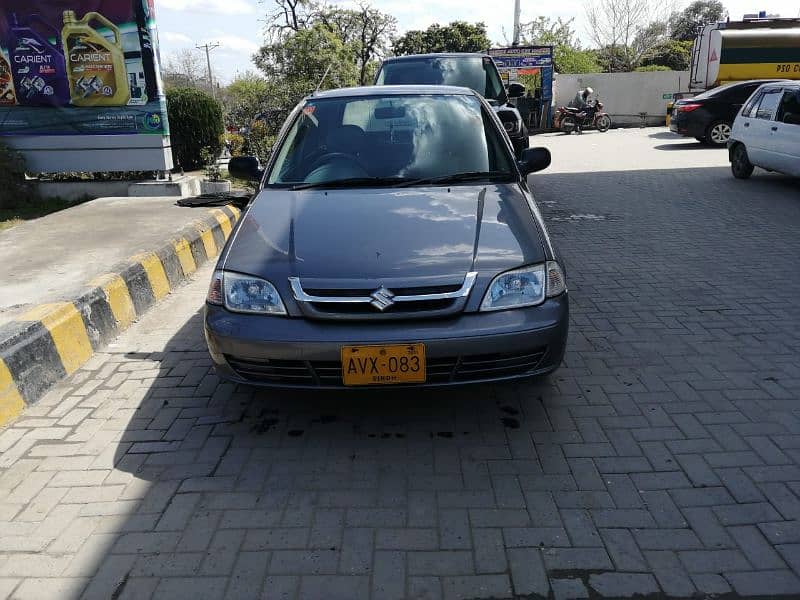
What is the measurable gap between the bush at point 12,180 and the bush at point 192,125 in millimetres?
2167

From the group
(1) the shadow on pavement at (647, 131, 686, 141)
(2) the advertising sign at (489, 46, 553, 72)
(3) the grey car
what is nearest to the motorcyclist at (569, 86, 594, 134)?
(2) the advertising sign at (489, 46, 553, 72)

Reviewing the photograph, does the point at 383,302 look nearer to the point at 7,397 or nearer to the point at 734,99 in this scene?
the point at 7,397

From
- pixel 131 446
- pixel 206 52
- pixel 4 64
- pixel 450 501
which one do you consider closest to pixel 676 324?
pixel 450 501

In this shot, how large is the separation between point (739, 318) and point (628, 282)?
106 cm

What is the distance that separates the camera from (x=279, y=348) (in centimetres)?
302

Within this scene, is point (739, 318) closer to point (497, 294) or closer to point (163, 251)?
point (497, 294)

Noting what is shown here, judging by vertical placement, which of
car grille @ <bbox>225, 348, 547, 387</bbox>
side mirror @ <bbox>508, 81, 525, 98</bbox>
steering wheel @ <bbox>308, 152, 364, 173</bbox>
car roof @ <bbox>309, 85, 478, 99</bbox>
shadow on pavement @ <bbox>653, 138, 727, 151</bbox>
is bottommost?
shadow on pavement @ <bbox>653, 138, 727, 151</bbox>

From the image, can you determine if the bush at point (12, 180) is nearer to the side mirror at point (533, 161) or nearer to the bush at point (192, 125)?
the bush at point (192, 125)

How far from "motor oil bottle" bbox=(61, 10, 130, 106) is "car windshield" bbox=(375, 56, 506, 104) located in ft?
11.4

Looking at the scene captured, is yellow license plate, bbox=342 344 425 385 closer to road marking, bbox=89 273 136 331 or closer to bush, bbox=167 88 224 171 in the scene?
road marking, bbox=89 273 136 331

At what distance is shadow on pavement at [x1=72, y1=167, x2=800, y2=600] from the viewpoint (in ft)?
7.88

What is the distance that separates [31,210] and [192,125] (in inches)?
105

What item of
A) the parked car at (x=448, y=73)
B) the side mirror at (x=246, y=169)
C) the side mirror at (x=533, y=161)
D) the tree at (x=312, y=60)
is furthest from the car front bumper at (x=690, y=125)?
the side mirror at (x=246, y=169)

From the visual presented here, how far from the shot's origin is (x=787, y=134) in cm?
Result: 953
